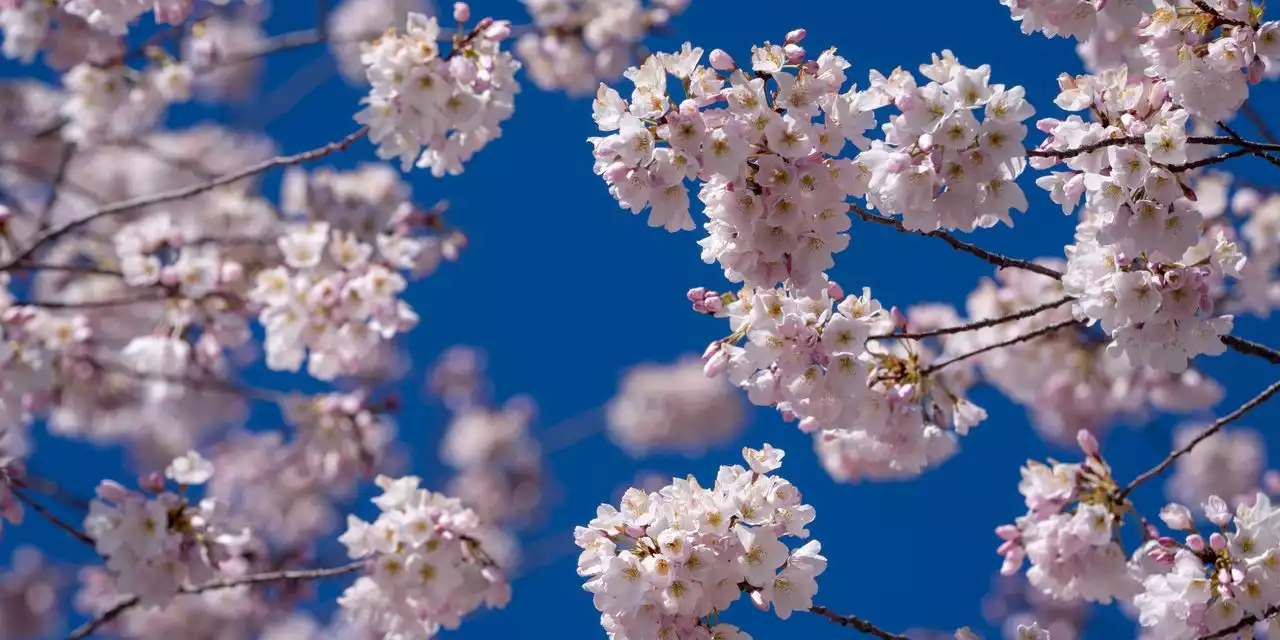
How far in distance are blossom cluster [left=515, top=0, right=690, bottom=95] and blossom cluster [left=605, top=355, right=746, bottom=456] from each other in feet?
22.3

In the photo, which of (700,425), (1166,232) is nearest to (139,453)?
(700,425)

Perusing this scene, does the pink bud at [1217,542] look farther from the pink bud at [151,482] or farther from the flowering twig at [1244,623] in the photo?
the pink bud at [151,482]

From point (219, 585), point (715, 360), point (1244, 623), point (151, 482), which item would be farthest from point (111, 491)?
point (1244, 623)

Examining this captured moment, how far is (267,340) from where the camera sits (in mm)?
5000

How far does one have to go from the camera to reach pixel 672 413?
12.9 metres

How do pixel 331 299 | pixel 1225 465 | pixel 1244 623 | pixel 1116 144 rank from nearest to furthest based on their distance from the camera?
pixel 1116 144, pixel 1244 623, pixel 331 299, pixel 1225 465

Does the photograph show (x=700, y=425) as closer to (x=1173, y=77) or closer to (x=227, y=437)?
(x=227, y=437)

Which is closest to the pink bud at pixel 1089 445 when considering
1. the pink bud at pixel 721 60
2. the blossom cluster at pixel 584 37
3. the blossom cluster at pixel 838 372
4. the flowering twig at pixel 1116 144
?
the blossom cluster at pixel 838 372

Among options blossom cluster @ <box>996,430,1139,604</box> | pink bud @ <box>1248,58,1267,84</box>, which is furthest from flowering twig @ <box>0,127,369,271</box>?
pink bud @ <box>1248,58,1267,84</box>

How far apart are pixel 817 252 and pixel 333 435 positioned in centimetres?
327

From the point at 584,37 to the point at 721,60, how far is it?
326 cm

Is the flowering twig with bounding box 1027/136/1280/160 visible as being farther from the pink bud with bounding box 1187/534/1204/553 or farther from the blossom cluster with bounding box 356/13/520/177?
the blossom cluster with bounding box 356/13/520/177

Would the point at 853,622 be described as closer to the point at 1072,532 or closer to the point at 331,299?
the point at 1072,532

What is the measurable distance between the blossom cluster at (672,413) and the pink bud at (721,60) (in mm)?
9803
